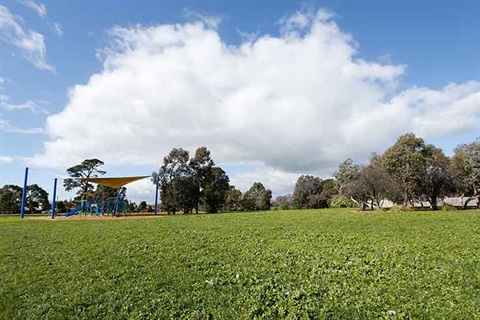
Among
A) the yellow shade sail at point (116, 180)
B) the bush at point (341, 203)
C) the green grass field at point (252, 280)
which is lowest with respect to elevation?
the green grass field at point (252, 280)

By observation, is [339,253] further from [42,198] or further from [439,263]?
[42,198]

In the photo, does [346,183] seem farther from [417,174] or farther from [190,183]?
[190,183]

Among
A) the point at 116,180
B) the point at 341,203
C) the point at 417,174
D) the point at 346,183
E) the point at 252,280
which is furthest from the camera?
the point at 341,203

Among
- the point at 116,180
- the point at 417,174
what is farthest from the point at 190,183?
the point at 417,174

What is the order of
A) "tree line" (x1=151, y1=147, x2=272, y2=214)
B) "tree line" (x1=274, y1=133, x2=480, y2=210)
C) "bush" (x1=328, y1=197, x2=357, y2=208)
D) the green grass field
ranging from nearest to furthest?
1. the green grass field
2. "tree line" (x1=274, y1=133, x2=480, y2=210)
3. "tree line" (x1=151, y1=147, x2=272, y2=214)
4. "bush" (x1=328, y1=197, x2=357, y2=208)

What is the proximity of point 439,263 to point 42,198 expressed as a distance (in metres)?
75.9

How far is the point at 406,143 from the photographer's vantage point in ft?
109

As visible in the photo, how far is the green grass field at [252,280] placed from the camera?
191 inches

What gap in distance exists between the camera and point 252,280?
6.08 meters

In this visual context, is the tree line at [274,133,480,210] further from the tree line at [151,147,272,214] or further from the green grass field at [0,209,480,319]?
the green grass field at [0,209,480,319]

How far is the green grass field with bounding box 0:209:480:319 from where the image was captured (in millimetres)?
4863

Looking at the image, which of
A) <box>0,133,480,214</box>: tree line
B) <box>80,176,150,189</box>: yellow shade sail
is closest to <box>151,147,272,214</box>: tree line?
<box>0,133,480,214</box>: tree line

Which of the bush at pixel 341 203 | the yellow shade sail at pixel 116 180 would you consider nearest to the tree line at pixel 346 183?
the bush at pixel 341 203

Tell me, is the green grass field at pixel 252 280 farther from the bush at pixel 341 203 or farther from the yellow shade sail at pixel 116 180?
the bush at pixel 341 203
